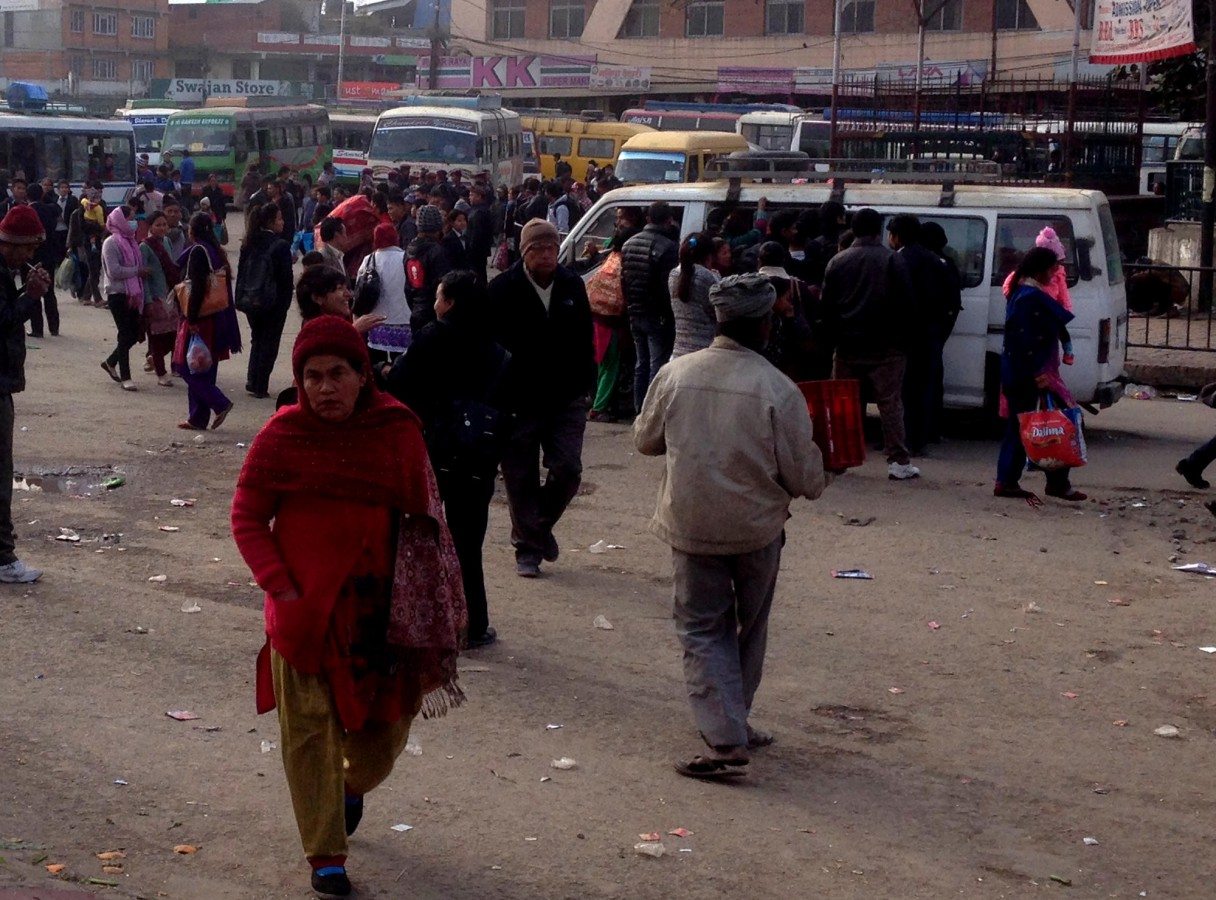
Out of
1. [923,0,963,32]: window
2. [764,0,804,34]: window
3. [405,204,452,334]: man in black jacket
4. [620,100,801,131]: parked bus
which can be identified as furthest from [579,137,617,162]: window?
[405,204,452,334]: man in black jacket

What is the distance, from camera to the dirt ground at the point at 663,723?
15.3 ft

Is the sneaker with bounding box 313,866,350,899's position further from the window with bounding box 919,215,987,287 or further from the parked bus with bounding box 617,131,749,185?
the parked bus with bounding box 617,131,749,185

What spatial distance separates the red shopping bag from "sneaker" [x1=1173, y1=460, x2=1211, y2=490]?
1.06 m

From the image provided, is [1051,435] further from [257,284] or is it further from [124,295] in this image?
[124,295]

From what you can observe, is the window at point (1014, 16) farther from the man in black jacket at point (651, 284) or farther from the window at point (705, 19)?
the man in black jacket at point (651, 284)

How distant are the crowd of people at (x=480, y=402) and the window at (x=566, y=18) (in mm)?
59671

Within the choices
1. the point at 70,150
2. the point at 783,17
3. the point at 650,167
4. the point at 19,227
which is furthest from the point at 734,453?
the point at 783,17

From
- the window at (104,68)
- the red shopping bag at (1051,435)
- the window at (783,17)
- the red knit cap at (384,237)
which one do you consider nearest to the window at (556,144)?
the window at (783,17)

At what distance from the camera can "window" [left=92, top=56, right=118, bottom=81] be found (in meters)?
88.2

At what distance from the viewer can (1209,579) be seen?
837 centimetres

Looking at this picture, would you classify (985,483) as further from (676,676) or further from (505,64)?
(505,64)

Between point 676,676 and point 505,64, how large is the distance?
208 feet

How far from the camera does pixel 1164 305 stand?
18.7 metres

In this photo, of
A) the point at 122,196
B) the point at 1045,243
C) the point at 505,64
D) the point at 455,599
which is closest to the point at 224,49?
the point at 505,64
